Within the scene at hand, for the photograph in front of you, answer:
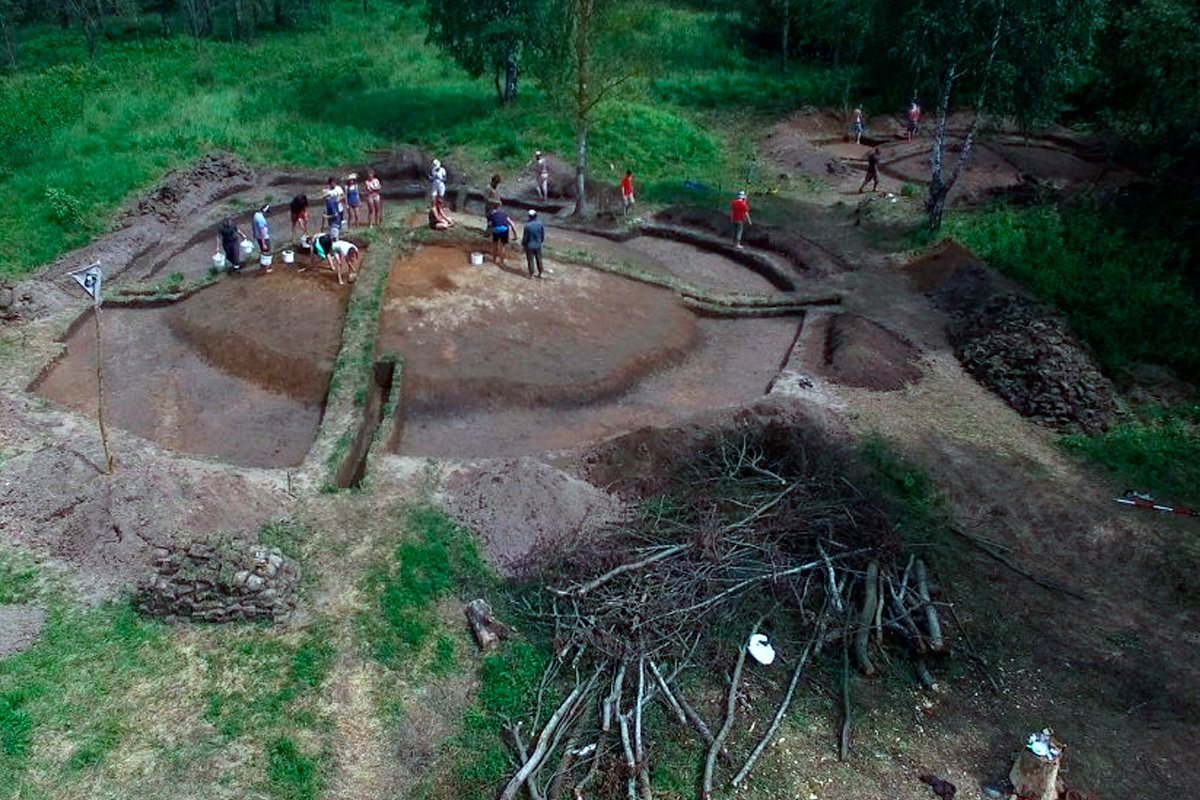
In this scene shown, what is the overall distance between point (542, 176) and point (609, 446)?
14.9 metres

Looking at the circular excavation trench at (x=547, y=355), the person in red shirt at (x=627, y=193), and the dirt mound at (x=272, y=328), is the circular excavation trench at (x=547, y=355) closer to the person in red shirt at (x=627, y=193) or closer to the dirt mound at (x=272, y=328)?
the dirt mound at (x=272, y=328)

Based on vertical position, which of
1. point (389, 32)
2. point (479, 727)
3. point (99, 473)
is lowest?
point (479, 727)

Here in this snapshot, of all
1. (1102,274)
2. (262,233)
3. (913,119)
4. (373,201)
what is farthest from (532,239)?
(913,119)

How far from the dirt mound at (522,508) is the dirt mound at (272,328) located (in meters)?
4.74

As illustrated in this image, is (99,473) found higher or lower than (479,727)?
higher

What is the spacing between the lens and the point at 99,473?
1345 cm

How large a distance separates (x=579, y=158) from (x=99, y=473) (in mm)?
16270

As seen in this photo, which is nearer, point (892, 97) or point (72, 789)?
point (72, 789)

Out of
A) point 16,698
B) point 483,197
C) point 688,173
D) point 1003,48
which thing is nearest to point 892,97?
point 688,173

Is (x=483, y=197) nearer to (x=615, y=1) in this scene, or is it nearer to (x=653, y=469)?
(x=615, y=1)

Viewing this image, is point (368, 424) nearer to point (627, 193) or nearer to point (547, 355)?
point (547, 355)

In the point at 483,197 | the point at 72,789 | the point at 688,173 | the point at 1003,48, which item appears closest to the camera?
the point at 72,789

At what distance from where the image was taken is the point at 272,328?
706 inches

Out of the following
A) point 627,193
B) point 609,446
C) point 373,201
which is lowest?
point 609,446
